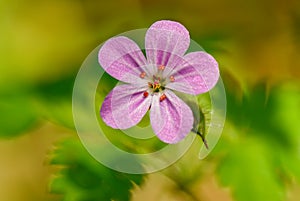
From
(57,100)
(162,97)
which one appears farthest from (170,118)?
(57,100)

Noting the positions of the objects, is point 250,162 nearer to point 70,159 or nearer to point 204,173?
point 204,173

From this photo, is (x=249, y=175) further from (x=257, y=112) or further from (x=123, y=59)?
(x=123, y=59)

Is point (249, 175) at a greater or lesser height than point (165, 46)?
lesser

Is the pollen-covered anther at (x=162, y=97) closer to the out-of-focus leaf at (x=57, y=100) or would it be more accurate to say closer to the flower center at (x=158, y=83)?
the flower center at (x=158, y=83)

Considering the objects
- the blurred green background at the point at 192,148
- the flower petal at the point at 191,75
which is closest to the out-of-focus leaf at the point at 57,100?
the blurred green background at the point at 192,148

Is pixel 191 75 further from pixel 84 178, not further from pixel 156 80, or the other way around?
pixel 84 178

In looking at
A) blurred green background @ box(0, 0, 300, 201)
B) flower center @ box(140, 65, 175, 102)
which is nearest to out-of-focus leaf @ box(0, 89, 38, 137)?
blurred green background @ box(0, 0, 300, 201)
